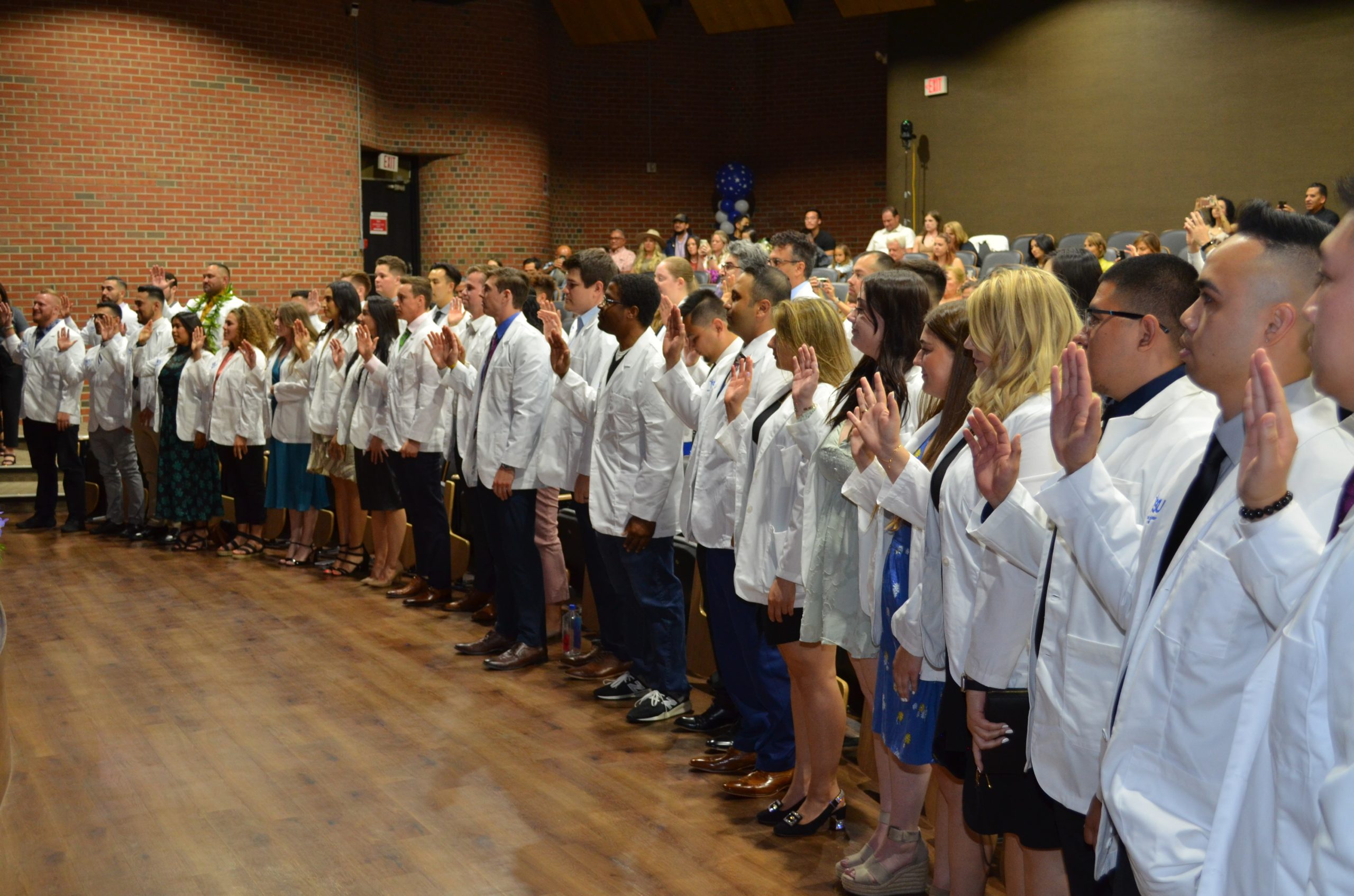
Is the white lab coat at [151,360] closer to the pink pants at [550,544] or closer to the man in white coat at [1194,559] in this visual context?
the pink pants at [550,544]

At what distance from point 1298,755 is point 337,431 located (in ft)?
20.5

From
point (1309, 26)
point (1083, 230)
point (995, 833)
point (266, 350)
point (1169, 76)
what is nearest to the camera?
point (995, 833)

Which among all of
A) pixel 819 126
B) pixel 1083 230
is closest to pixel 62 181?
pixel 819 126

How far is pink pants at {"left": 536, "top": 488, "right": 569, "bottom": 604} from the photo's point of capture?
5.32m

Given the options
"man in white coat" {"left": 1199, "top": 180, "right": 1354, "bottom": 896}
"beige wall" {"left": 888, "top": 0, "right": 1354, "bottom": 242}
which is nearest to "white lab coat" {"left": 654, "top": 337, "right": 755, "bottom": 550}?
"man in white coat" {"left": 1199, "top": 180, "right": 1354, "bottom": 896}

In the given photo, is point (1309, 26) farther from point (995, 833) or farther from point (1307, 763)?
point (1307, 763)

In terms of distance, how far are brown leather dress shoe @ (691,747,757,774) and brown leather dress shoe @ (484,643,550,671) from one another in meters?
1.41

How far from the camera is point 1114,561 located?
72.8 inches

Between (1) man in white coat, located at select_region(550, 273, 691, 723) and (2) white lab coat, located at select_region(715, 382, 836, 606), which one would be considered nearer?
(2) white lab coat, located at select_region(715, 382, 836, 606)

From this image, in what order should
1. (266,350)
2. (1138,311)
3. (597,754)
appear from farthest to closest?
(266,350), (597,754), (1138,311)

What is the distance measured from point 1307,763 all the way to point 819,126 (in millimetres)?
14780

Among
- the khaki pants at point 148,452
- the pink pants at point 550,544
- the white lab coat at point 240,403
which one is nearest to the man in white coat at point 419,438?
the pink pants at point 550,544

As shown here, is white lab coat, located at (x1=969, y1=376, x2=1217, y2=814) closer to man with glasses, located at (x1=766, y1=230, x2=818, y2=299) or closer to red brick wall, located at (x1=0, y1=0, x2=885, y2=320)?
man with glasses, located at (x1=766, y1=230, x2=818, y2=299)

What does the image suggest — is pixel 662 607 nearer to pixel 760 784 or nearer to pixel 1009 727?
pixel 760 784
